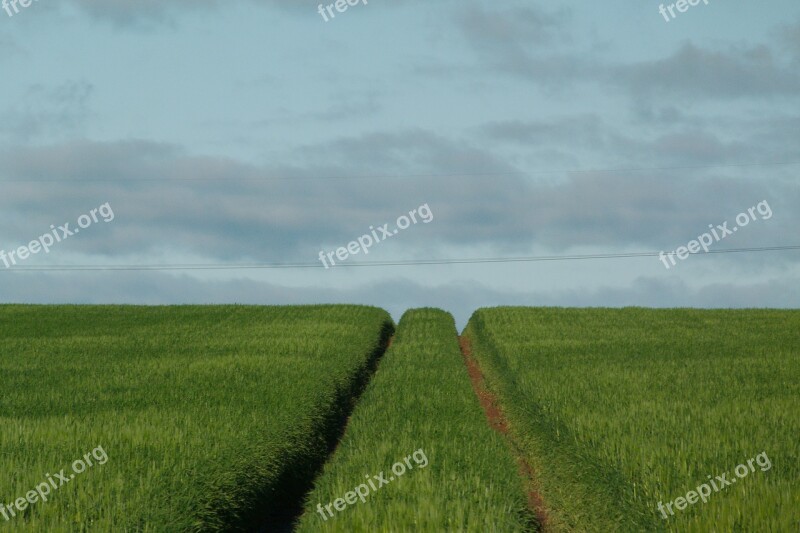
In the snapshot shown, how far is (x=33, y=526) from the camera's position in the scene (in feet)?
28.4

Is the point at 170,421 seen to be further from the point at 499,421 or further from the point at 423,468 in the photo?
the point at 499,421

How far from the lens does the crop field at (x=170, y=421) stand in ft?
32.5

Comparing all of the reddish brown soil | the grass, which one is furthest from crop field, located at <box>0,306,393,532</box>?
the reddish brown soil

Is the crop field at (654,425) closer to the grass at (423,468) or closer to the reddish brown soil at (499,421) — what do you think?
the reddish brown soil at (499,421)

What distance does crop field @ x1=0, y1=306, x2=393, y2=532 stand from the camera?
9.90 meters

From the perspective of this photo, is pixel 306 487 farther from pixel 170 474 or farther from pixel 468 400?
pixel 468 400

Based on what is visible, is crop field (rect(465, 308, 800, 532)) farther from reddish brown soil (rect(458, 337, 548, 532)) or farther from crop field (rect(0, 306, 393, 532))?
crop field (rect(0, 306, 393, 532))

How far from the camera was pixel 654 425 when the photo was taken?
13445mm

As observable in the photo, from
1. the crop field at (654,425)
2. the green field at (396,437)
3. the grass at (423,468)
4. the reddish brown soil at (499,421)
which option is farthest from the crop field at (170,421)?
the crop field at (654,425)

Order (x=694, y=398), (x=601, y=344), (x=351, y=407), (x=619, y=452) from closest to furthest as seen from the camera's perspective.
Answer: (x=619, y=452), (x=694, y=398), (x=351, y=407), (x=601, y=344)

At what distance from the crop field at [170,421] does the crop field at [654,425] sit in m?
4.46

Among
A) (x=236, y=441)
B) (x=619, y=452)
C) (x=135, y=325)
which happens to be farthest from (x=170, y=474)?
(x=135, y=325)

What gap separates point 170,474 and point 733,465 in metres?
7.63

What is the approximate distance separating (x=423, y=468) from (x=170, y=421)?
16.8 ft
